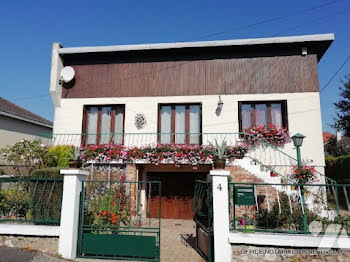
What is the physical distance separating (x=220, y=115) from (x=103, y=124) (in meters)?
4.99

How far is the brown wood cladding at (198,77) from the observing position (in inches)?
382

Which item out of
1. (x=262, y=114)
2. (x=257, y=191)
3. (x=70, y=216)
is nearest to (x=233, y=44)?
(x=262, y=114)

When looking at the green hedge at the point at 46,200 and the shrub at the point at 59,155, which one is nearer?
the green hedge at the point at 46,200

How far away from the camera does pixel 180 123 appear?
33.9 ft

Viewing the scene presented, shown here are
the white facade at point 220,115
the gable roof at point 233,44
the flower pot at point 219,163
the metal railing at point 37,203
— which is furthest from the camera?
the gable roof at point 233,44

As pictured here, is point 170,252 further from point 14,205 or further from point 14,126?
point 14,126

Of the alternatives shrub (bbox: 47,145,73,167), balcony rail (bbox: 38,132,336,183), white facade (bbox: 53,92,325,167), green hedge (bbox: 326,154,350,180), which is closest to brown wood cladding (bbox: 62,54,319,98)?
white facade (bbox: 53,92,325,167)

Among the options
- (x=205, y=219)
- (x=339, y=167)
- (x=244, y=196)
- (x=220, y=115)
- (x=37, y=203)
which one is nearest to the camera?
(x=244, y=196)

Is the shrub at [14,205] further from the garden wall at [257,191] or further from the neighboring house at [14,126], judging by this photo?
the neighboring house at [14,126]

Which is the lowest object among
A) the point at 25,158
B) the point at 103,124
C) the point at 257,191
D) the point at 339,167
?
the point at 257,191

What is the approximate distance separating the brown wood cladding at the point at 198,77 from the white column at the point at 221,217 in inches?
229

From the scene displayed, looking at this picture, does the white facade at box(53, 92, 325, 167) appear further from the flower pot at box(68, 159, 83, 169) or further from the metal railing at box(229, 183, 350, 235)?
the flower pot at box(68, 159, 83, 169)

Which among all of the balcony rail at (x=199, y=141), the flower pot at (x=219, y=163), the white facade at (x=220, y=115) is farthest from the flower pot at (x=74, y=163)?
the white facade at (x=220, y=115)

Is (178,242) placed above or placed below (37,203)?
below
